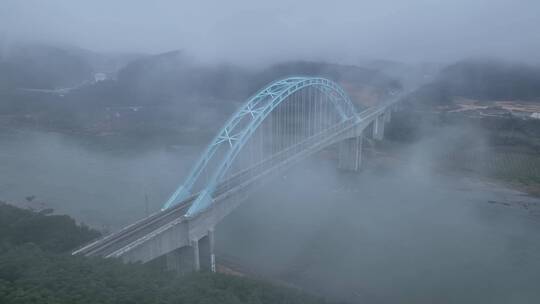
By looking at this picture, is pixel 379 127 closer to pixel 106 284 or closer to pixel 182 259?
pixel 182 259

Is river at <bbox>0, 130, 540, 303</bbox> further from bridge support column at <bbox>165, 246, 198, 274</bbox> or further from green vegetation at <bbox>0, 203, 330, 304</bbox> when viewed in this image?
green vegetation at <bbox>0, 203, 330, 304</bbox>

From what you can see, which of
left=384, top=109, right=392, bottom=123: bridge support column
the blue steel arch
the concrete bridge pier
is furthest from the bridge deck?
left=384, top=109, right=392, bottom=123: bridge support column

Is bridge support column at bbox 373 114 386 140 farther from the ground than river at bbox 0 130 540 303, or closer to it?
farther from the ground

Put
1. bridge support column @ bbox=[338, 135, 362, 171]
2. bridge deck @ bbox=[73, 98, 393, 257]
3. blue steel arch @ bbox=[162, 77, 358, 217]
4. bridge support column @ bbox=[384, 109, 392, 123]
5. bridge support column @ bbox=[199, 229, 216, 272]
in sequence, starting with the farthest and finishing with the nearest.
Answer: bridge support column @ bbox=[384, 109, 392, 123]
bridge support column @ bbox=[338, 135, 362, 171]
blue steel arch @ bbox=[162, 77, 358, 217]
bridge support column @ bbox=[199, 229, 216, 272]
bridge deck @ bbox=[73, 98, 393, 257]

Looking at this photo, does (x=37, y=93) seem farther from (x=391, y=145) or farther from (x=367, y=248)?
(x=367, y=248)

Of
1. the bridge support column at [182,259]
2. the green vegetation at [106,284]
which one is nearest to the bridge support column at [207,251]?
the bridge support column at [182,259]
